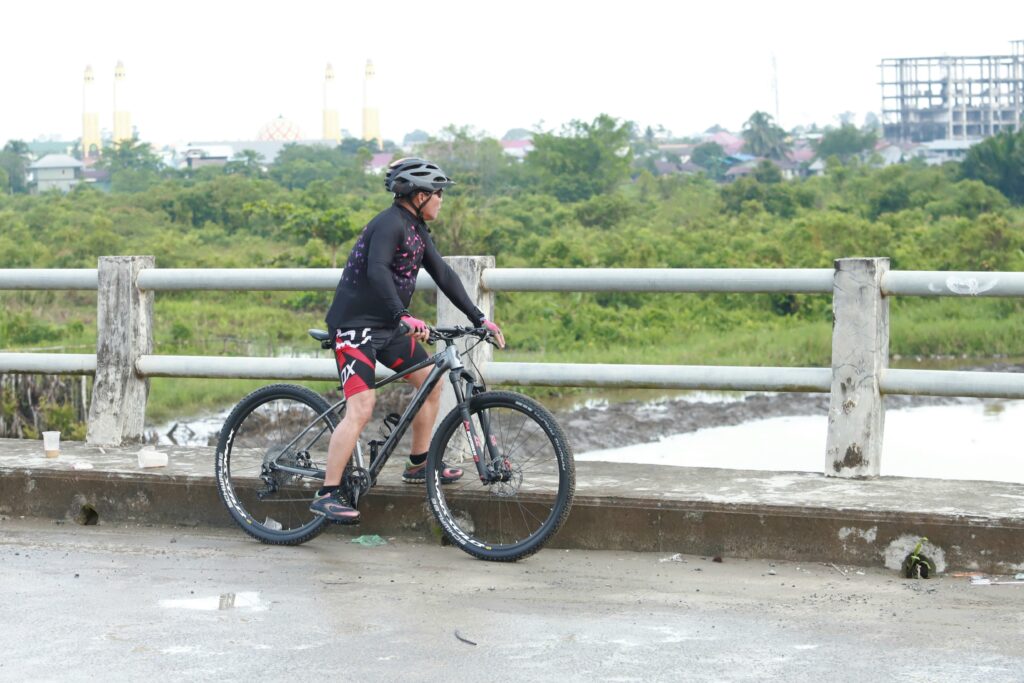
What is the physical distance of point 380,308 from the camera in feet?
20.0

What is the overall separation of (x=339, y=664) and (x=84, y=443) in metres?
3.53

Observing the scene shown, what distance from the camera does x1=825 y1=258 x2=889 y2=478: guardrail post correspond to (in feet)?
20.6

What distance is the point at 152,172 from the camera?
8350 cm

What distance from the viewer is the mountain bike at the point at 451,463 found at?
589cm

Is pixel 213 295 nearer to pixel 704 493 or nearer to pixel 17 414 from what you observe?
pixel 17 414

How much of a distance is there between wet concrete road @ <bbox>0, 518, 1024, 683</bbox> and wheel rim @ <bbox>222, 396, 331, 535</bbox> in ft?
0.67

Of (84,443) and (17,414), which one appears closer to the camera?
(84,443)

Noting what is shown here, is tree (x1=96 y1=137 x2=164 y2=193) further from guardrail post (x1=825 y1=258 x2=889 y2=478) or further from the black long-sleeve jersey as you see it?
guardrail post (x1=825 y1=258 x2=889 y2=478)

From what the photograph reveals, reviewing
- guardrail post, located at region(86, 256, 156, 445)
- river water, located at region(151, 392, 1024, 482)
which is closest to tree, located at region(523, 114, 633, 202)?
river water, located at region(151, 392, 1024, 482)

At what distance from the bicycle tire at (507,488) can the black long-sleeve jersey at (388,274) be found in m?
0.42

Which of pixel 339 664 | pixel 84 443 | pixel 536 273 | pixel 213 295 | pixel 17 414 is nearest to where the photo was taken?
pixel 339 664

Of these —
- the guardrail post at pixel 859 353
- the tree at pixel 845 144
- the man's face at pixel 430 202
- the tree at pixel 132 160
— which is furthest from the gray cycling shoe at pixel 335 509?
the tree at pixel 845 144

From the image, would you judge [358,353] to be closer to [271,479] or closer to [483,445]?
[483,445]

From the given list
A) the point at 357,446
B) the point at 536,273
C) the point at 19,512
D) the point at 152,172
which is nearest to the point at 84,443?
the point at 19,512
